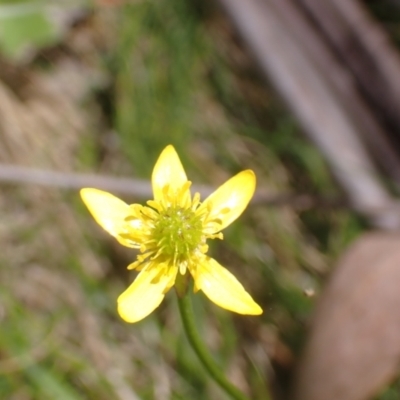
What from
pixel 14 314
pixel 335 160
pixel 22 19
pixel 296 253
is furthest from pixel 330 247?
pixel 22 19

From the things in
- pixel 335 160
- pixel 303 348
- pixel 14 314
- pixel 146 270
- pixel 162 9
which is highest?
pixel 162 9

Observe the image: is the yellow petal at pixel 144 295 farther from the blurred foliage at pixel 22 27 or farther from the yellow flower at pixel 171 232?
the blurred foliage at pixel 22 27

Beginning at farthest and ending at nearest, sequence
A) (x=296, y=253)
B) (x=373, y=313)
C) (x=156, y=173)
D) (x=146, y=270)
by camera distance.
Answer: (x=296, y=253), (x=373, y=313), (x=156, y=173), (x=146, y=270)

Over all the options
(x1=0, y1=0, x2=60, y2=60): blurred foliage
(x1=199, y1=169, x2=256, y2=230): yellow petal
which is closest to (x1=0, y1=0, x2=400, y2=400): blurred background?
(x1=0, y1=0, x2=60, y2=60): blurred foliage

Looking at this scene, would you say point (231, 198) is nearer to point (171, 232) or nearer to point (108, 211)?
point (171, 232)

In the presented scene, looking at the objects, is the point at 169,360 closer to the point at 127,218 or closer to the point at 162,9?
the point at 127,218

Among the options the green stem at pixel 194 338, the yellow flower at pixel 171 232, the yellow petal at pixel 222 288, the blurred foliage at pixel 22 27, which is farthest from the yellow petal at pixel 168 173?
the blurred foliage at pixel 22 27

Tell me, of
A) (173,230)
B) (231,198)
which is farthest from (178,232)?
(231,198)
